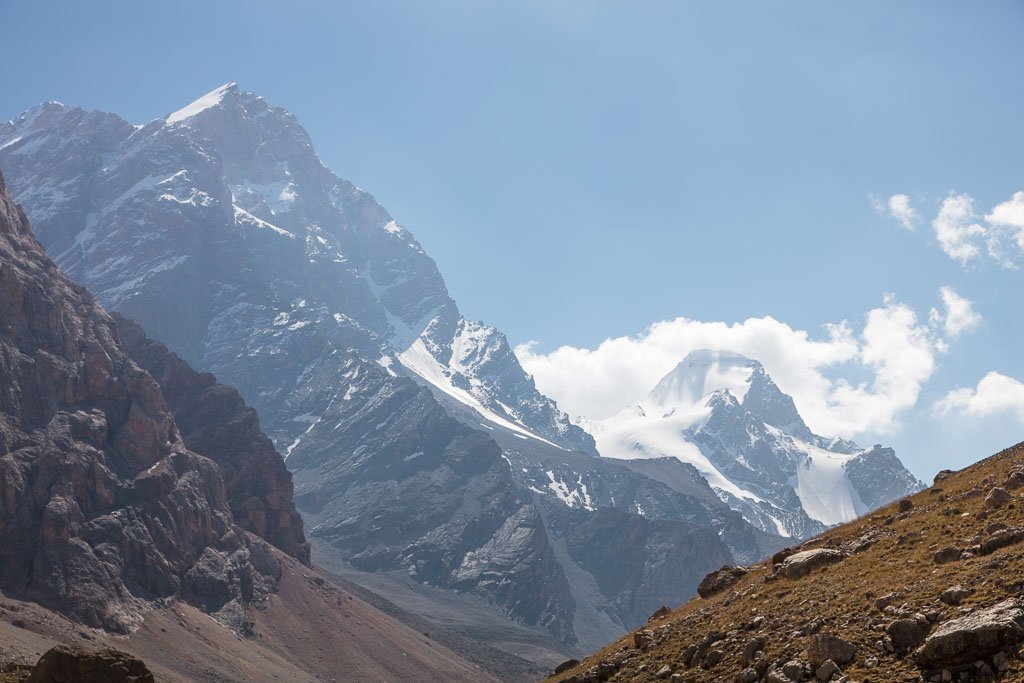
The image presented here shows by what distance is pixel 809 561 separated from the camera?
141 feet

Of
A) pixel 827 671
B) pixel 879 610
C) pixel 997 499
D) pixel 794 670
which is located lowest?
pixel 827 671

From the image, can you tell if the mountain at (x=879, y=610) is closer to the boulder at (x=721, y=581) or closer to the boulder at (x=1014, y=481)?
the boulder at (x=1014, y=481)

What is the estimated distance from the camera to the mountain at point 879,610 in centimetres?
2909

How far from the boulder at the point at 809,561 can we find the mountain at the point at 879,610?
6 centimetres

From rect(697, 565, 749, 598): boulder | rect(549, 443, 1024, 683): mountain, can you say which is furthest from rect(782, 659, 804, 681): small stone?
rect(697, 565, 749, 598): boulder

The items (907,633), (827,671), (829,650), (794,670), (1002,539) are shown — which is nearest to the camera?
(907,633)

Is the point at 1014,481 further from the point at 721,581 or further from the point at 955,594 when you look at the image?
the point at 721,581

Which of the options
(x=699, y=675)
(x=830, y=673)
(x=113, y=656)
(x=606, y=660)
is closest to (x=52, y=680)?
(x=113, y=656)

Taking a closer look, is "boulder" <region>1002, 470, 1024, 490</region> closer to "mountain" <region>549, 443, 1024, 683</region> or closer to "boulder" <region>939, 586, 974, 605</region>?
"mountain" <region>549, 443, 1024, 683</region>

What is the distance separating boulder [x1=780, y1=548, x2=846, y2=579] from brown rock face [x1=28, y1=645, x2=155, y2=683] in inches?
1087

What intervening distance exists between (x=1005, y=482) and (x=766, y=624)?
42.9 feet

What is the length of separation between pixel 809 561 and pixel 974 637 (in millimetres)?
14664

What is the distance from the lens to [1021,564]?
31.3 metres

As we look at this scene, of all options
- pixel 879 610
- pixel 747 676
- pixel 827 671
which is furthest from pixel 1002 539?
pixel 747 676
